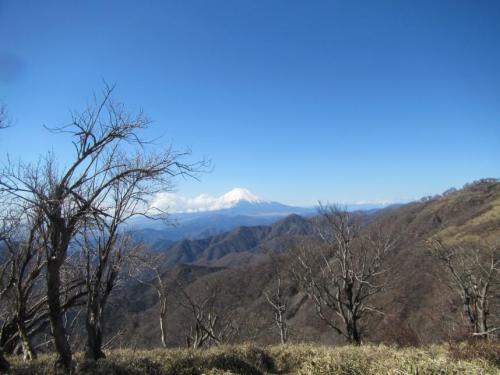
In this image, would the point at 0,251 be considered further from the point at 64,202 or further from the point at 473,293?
the point at 473,293

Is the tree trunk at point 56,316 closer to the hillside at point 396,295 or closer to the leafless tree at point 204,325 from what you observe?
the leafless tree at point 204,325

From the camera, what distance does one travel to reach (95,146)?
955 centimetres

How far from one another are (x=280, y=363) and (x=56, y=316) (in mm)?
6813

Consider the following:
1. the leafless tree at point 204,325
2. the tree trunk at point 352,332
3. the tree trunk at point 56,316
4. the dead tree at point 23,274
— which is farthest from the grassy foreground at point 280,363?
the tree trunk at point 352,332

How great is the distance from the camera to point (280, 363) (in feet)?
37.9

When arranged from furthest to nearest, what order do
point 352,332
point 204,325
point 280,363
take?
point 204,325
point 352,332
point 280,363

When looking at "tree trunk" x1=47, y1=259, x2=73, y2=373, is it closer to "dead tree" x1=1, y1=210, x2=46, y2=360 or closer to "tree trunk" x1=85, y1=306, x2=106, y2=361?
"tree trunk" x1=85, y1=306, x2=106, y2=361

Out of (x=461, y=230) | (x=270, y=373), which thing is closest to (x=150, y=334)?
(x=270, y=373)

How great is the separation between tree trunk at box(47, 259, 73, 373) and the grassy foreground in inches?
11.8

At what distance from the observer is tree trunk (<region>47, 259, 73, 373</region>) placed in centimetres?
889

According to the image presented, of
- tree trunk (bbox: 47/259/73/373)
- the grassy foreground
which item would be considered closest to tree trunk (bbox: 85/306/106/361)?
the grassy foreground

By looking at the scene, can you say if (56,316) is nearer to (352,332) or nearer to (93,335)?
(93,335)

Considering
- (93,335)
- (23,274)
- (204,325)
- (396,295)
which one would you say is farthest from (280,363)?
(396,295)

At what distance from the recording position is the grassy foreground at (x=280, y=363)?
7.94 metres
